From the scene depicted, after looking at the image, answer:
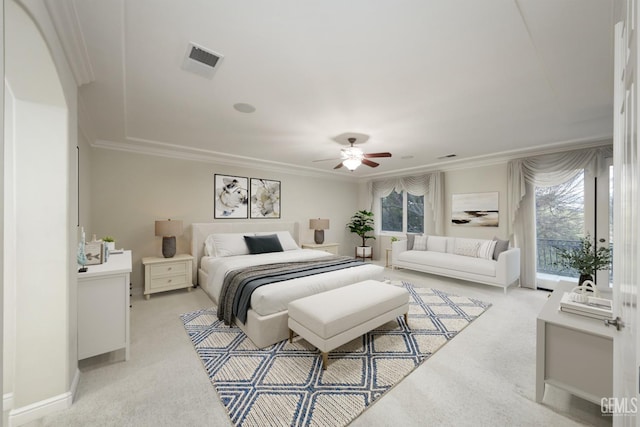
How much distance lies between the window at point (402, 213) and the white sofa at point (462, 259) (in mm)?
805

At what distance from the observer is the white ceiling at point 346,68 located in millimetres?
1460

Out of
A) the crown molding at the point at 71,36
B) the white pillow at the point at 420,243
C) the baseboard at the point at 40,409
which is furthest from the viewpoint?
the white pillow at the point at 420,243

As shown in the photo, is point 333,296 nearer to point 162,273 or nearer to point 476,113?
point 476,113

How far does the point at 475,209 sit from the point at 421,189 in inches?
48.3

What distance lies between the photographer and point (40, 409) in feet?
5.41

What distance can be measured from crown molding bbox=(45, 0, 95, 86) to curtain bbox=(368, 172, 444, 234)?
228 inches

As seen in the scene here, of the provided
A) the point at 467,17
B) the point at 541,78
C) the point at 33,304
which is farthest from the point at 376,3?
the point at 33,304

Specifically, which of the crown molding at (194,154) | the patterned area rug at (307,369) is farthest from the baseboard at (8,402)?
the crown molding at (194,154)

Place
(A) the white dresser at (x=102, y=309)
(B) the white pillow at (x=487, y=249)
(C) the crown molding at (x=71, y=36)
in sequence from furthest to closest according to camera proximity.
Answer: (B) the white pillow at (x=487, y=249)
(A) the white dresser at (x=102, y=309)
(C) the crown molding at (x=71, y=36)

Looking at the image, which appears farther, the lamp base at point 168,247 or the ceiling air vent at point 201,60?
the lamp base at point 168,247

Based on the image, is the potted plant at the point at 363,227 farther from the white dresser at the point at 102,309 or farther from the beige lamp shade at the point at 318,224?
the white dresser at the point at 102,309

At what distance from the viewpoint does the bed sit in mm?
2553

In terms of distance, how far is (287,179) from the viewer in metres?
5.94

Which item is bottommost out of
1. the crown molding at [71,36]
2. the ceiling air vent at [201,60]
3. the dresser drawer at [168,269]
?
the dresser drawer at [168,269]
